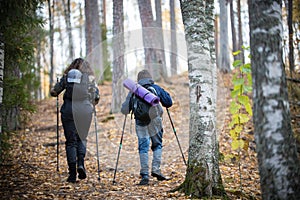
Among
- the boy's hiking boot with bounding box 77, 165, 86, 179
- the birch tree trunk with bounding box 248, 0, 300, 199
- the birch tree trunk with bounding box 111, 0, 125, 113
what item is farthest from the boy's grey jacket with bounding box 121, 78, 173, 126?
the birch tree trunk with bounding box 111, 0, 125, 113

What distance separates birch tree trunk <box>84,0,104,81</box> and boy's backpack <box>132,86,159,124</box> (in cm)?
969

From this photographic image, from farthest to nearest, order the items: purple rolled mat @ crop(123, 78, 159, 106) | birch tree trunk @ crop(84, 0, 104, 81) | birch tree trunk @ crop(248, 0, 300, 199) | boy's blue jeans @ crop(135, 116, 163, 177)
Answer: birch tree trunk @ crop(84, 0, 104, 81)
boy's blue jeans @ crop(135, 116, 163, 177)
purple rolled mat @ crop(123, 78, 159, 106)
birch tree trunk @ crop(248, 0, 300, 199)

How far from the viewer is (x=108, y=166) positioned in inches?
288

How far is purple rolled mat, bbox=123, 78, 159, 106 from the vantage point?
5.60 meters

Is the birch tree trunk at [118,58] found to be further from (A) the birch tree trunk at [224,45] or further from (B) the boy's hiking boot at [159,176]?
(A) the birch tree trunk at [224,45]

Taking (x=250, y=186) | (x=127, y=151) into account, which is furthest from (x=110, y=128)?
(x=250, y=186)

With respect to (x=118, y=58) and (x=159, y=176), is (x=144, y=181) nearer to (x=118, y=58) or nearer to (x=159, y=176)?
(x=159, y=176)

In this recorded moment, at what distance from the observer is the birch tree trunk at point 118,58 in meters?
11.1

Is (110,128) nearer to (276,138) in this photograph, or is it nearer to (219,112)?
(219,112)

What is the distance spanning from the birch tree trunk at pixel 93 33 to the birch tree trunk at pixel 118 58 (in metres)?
3.77

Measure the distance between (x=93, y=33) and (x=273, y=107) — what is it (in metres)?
13.4

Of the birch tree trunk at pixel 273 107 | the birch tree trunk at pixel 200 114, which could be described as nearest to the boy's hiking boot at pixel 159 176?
the birch tree trunk at pixel 200 114

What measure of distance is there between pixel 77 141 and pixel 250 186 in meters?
3.17

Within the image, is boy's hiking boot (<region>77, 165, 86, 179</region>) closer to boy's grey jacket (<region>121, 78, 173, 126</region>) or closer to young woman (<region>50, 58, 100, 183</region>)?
young woman (<region>50, 58, 100, 183</region>)
